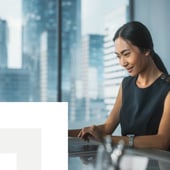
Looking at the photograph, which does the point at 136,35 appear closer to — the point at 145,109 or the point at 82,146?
the point at 145,109

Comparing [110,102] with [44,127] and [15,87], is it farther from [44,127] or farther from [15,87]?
[44,127]

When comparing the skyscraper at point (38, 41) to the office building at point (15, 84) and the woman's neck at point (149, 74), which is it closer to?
the office building at point (15, 84)

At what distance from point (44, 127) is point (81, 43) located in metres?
2.87

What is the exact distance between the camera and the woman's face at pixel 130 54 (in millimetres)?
1112

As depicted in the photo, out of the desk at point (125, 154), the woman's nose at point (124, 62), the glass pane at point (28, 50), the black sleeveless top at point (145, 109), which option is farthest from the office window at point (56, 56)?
the desk at point (125, 154)

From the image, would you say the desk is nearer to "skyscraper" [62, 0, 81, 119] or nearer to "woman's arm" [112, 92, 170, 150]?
"woman's arm" [112, 92, 170, 150]

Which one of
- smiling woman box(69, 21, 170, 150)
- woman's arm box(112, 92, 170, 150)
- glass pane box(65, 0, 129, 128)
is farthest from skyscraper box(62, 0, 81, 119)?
woman's arm box(112, 92, 170, 150)

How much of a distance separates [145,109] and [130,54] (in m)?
0.22

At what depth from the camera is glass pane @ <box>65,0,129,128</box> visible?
309 centimetres

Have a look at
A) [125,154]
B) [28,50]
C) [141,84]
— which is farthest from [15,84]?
[125,154]

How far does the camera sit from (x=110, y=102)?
321cm

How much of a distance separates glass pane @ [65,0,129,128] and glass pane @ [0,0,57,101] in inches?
4.9

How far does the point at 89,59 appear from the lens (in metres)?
3.19

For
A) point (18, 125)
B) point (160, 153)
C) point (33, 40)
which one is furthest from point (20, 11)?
point (18, 125)
